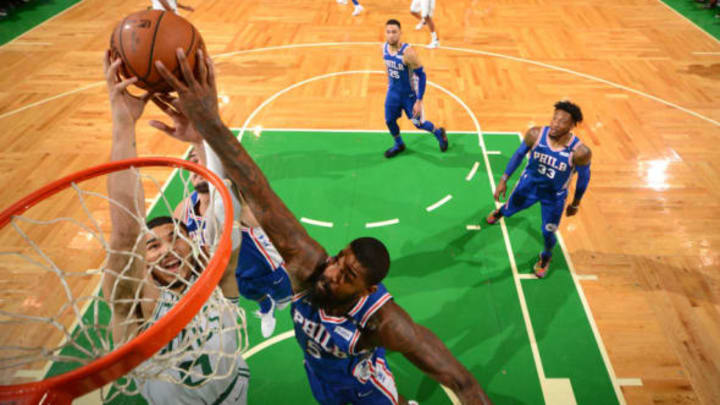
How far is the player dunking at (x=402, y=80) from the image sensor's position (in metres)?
5.27

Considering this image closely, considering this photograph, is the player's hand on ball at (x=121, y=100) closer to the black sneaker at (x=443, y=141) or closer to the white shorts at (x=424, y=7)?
the black sneaker at (x=443, y=141)

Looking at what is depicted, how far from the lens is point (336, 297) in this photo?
7.17ft

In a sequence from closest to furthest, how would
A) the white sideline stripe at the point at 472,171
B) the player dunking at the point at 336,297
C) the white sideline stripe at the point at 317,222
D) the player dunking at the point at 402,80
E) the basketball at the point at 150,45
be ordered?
the player dunking at the point at 336,297 → the basketball at the point at 150,45 → the white sideline stripe at the point at 317,222 → the player dunking at the point at 402,80 → the white sideline stripe at the point at 472,171

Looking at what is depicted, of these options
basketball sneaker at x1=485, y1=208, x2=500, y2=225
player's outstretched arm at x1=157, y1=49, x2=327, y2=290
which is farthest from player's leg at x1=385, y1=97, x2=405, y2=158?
player's outstretched arm at x1=157, y1=49, x2=327, y2=290

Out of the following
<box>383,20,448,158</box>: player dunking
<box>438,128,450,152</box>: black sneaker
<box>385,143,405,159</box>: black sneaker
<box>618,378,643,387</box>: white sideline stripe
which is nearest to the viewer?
<box>618,378,643,387</box>: white sideline stripe

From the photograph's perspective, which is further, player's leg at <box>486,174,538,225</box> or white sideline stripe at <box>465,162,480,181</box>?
white sideline stripe at <box>465,162,480,181</box>

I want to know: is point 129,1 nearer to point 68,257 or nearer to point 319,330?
point 68,257

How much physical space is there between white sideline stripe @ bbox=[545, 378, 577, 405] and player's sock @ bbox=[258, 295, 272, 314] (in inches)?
97.5

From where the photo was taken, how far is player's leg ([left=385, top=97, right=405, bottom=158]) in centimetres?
561

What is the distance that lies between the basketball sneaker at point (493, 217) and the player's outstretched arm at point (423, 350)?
293cm

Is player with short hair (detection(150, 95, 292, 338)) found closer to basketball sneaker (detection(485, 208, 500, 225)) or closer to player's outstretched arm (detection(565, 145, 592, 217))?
basketball sneaker (detection(485, 208, 500, 225))

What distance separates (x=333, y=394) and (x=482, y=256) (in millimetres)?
2545

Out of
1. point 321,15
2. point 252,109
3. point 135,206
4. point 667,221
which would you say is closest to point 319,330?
point 135,206

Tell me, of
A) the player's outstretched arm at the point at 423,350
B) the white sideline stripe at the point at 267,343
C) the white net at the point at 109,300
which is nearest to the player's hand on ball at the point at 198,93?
the white net at the point at 109,300
